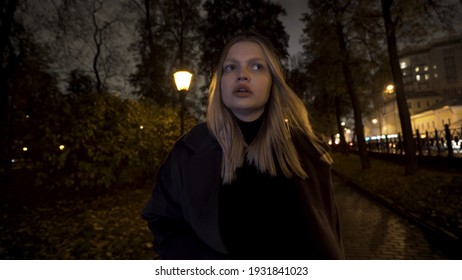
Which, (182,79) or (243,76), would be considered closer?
(243,76)

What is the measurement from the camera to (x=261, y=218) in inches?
65.8

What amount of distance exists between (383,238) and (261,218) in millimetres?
5403

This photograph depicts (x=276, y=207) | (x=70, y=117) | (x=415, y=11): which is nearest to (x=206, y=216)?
(x=276, y=207)

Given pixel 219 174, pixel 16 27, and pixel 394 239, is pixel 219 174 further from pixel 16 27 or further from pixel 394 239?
pixel 16 27

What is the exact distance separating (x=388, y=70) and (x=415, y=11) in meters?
6.75

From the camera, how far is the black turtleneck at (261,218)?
1659 millimetres

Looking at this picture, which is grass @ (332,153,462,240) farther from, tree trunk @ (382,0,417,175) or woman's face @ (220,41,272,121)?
woman's face @ (220,41,272,121)

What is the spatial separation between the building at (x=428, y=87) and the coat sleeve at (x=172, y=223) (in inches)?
2308

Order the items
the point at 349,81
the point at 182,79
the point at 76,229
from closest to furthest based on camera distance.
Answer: the point at 76,229 → the point at 182,79 → the point at 349,81

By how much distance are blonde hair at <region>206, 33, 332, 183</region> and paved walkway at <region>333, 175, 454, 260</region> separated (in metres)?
4.15

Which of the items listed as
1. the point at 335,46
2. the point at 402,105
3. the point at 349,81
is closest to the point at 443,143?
the point at 402,105

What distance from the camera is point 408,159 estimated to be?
1231 cm

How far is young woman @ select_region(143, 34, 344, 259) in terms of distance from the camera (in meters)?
1.66

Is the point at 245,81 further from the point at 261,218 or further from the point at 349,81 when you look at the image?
the point at 349,81
